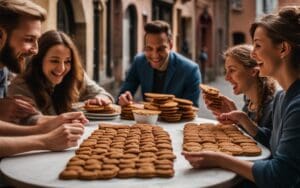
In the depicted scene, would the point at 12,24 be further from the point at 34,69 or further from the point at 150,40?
the point at 150,40

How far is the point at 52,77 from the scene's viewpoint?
3600 millimetres

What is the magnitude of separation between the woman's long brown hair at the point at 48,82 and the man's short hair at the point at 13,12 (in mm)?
616

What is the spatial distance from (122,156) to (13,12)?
1158 millimetres

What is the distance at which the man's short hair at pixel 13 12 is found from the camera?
9.42ft

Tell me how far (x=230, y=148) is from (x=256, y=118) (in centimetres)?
76

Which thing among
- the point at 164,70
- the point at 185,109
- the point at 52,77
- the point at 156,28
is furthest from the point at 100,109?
the point at 164,70

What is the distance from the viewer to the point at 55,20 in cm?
946

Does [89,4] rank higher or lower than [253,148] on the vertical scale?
higher

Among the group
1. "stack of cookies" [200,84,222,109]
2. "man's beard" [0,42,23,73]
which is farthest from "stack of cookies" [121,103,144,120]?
"man's beard" [0,42,23,73]

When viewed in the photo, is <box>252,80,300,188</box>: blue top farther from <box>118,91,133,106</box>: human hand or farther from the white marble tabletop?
<box>118,91,133,106</box>: human hand

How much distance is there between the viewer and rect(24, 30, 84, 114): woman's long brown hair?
3.56 metres

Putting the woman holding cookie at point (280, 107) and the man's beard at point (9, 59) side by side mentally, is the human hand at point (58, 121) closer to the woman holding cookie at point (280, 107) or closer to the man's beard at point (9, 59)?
the man's beard at point (9, 59)

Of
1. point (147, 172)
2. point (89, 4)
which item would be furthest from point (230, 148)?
point (89, 4)

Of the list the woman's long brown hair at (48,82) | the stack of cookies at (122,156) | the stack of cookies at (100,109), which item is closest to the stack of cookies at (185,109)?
the stack of cookies at (100,109)
